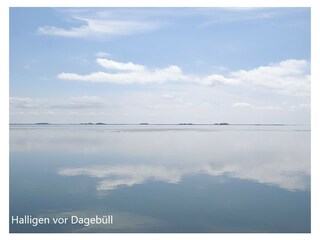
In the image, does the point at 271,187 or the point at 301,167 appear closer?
the point at 271,187

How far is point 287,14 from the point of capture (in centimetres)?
566

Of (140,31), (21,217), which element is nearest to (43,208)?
(21,217)

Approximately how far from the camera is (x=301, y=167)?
6977 millimetres

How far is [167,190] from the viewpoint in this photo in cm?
599

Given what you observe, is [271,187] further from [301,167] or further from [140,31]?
[140,31]

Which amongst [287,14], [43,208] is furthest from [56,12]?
[287,14]

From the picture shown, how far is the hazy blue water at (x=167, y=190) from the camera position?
199 inches

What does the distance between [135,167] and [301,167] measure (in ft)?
11.4

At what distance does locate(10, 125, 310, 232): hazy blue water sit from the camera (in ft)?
16.6
